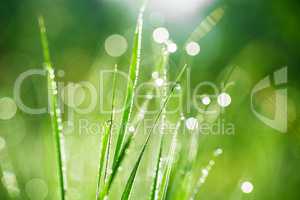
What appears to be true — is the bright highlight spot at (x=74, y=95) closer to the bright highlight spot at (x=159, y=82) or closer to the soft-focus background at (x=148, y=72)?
the soft-focus background at (x=148, y=72)

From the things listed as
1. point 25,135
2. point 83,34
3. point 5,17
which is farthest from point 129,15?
point 25,135

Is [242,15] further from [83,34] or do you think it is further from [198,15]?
[83,34]

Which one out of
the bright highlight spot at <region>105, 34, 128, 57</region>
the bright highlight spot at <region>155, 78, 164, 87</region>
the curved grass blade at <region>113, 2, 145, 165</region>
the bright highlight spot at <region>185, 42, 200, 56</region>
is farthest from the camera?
the bright highlight spot at <region>105, 34, 128, 57</region>

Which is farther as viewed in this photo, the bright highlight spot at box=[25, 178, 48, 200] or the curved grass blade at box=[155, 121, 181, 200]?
the bright highlight spot at box=[25, 178, 48, 200]

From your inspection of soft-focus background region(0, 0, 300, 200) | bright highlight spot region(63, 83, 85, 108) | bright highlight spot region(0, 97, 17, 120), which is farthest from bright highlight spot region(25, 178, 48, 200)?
bright highlight spot region(0, 97, 17, 120)

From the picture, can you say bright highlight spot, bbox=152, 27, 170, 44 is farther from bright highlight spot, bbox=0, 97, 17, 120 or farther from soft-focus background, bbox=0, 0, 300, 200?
bright highlight spot, bbox=0, 97, 17, 120

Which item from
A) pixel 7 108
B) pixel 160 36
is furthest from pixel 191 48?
pixel 7 108

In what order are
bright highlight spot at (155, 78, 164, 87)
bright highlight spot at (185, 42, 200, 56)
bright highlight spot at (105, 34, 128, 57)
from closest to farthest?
bright highlight spot at (155, 78, 164, 87) → bright highlight spot at (185, 42, 200, 56) → bright highlight spot at (105, 34, 128, 57)
